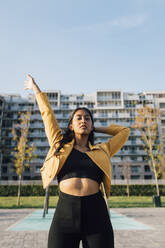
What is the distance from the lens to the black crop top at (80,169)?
198 centimetres

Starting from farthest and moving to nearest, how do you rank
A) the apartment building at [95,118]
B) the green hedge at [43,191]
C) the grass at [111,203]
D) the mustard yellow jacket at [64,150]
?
the apartment building at [95,118] → the green hedge at [43,191] → the grass at [111,203] → the mustard yellow jacket at [64,150]

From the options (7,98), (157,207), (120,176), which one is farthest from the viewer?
(7,98)

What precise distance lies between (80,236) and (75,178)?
491mm

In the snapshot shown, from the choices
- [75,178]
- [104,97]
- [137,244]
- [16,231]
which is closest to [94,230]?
[75,178]

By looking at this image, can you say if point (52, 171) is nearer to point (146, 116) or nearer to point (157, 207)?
point (157, 207)

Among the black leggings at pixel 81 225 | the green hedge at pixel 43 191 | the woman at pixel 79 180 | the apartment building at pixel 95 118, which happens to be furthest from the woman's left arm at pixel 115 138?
the apartment building at pixel 95 118

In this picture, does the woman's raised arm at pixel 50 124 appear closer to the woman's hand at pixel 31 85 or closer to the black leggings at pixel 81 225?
the woman's hand at pixel 31 85

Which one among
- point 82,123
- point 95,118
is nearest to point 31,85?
point 82,123

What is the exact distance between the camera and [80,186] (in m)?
1.92

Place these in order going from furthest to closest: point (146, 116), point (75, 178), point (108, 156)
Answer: point (146, 116) < point (108, 156) < point (75, 178)

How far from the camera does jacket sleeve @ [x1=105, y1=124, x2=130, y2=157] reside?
235 centimetres

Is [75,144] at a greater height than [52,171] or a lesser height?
greater

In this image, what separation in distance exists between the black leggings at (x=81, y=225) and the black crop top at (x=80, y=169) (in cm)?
20

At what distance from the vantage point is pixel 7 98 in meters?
61.0
